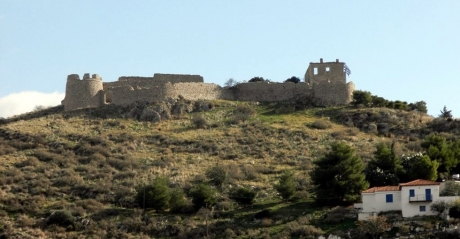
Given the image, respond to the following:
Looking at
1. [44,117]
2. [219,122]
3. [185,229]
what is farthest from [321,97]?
[185,229]

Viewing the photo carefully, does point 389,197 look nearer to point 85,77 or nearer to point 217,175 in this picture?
point 217,175

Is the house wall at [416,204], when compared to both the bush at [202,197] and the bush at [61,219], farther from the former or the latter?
the bush at [61,219]

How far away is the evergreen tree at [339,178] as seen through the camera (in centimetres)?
5950

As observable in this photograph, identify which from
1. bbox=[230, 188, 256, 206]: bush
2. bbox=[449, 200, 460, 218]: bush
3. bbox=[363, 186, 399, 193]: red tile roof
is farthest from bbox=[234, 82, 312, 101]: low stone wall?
bbox=[449, 200, 460, 218]: bush

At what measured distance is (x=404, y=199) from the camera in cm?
5584

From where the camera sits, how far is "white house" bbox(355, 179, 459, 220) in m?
55.6

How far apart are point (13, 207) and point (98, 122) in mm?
18259

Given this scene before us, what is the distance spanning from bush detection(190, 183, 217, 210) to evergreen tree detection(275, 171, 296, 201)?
12.7 feet

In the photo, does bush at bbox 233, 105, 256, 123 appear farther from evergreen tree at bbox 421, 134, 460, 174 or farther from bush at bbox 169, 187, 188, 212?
bush at bbox 169, 187, 188, 212

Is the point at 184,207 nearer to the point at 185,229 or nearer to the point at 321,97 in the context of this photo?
the point at 185,229

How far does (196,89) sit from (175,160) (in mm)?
13630

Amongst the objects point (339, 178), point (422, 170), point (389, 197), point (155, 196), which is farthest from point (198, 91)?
point (389, 197)

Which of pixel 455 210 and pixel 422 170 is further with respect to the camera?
pixel 422 170

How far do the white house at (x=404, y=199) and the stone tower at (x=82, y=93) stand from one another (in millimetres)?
30272
